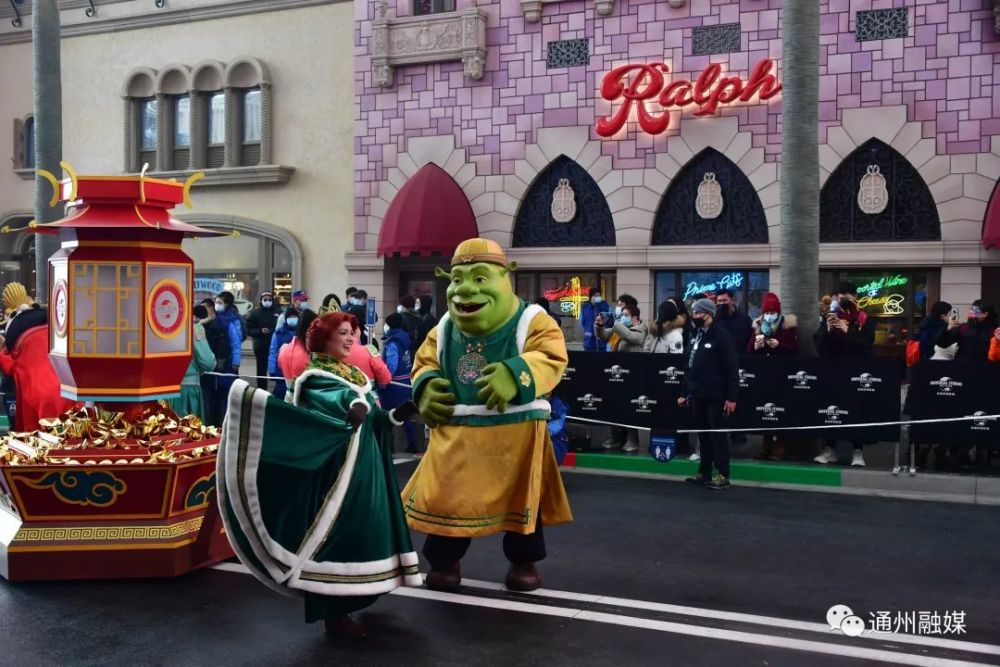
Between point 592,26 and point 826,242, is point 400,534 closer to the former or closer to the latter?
point 826,242

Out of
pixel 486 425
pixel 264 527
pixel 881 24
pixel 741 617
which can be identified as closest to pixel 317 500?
pixel 264 527

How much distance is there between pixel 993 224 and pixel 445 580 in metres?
12.4

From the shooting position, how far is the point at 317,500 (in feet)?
17.6

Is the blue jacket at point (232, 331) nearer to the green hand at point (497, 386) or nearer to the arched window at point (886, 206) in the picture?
the arched window at point (886, 206)

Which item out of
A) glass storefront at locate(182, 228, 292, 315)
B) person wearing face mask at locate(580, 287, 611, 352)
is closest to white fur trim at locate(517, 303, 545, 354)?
person wearing face mask at locate(580, 287, 611, 352)

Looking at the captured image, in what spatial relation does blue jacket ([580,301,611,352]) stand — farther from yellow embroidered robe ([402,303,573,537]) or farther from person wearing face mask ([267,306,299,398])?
yellow embroidered robe ([402,303,573,537])

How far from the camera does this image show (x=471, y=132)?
19.7 m

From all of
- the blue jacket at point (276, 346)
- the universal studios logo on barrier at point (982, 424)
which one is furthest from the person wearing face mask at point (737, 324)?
the blue jacket at point (276, 346)

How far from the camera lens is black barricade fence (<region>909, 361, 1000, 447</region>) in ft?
32.5

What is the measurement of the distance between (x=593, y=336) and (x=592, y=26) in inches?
244

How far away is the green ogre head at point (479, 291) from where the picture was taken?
6.20 m

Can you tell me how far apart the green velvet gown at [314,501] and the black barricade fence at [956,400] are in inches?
253

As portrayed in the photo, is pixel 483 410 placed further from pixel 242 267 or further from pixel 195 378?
pixel 242 267

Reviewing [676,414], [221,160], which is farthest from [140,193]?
[221,160]
